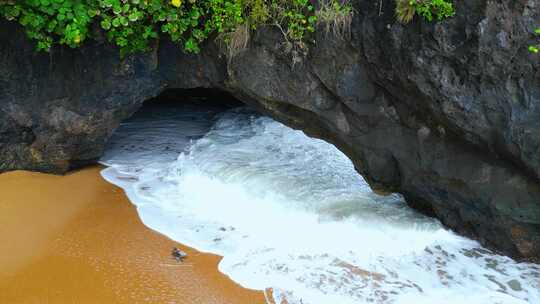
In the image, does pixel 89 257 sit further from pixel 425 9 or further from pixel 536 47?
pixel 536 47

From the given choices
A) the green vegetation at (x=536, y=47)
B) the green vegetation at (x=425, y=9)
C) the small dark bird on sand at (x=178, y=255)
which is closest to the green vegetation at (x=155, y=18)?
the green vegetation at (x=425, y=9)

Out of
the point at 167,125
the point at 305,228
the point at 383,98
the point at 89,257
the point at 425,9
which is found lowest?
the point at 89,257

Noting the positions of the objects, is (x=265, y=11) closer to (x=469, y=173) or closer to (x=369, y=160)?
(x=369, y=160)

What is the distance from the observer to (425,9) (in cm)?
388

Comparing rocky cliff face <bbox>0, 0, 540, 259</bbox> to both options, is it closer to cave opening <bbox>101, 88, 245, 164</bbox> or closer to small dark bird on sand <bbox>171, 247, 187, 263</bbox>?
cave opening <bbox>101, 88, 245, 164</bbox>

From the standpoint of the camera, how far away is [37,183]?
5.23m

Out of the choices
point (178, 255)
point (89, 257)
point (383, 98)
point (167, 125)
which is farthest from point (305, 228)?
point (167, 125)

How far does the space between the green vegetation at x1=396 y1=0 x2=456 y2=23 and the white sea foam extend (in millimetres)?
2045

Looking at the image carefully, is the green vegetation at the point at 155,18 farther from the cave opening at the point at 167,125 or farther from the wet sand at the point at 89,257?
the cave opening at the point at 167,125

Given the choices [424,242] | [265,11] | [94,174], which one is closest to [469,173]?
[424,242]

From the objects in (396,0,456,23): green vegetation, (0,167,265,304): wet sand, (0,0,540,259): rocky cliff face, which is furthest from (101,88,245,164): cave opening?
(396,0,456,23): green vegetation

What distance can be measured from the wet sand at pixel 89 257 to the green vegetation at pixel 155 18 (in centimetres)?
154

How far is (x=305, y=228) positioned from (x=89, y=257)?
199 centimetres

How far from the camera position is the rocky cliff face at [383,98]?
3.86 metres
